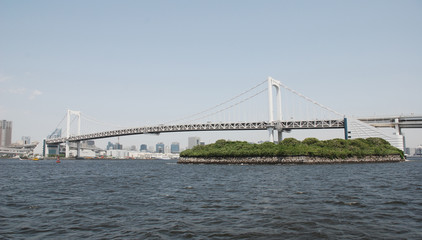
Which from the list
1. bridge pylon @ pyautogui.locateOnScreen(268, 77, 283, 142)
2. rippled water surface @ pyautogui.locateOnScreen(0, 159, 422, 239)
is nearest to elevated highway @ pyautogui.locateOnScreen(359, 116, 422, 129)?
bridge pylon @ pyautogui.locateOnScreen(268, 77, 283, 142)

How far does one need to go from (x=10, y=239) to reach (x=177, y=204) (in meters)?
8.31

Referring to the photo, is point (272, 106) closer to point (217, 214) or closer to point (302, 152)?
point (302, 152)

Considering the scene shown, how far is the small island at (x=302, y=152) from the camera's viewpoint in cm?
6556

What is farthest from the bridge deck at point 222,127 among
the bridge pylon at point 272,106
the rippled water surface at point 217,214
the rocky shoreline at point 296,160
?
the rippled water surface at point 217,214

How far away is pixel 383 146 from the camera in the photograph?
7681 cm

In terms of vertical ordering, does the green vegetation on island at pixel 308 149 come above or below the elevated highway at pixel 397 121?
below

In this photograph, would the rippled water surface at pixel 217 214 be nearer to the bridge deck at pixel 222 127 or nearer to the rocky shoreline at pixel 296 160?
the rocky shoreline at pixel 296 160

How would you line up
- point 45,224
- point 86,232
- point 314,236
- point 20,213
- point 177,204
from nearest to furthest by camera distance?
point 314,236 < point 86,232 < point 45,224 < point 20,213 < point 177,204

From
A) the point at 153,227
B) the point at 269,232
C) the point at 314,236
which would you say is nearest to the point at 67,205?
the point at 153,227

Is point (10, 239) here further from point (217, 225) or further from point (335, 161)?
point (335, 161)

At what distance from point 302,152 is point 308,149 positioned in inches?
86.6

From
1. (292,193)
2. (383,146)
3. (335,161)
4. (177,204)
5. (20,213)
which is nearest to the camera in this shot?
(20,213)

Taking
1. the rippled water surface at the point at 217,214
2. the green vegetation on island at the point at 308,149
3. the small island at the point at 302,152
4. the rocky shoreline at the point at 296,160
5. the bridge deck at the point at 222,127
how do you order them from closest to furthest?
the rippled water surface at the point at 217,214
the rocky shoreline at the point at 296,160
the small island at the point at 302,152
the green vegetation on island at the point at 308,149
the bridge deck at the point at 222,127

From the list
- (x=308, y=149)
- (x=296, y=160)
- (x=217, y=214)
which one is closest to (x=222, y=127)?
(x=308, y=149)
